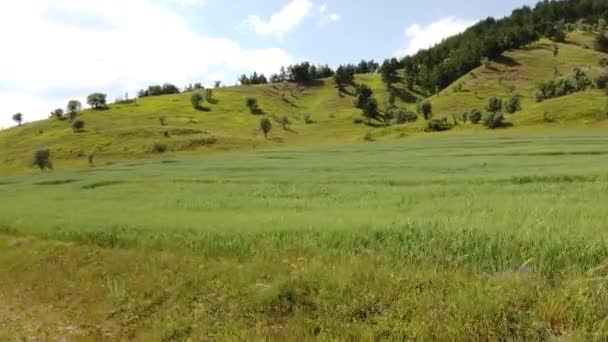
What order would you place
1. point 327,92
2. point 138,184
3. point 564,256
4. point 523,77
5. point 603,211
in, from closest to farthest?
point 564,256 → point 603,211 → point 138,184 → point 523,77 → point 327,92

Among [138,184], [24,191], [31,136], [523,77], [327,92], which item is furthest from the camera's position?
[327,92]

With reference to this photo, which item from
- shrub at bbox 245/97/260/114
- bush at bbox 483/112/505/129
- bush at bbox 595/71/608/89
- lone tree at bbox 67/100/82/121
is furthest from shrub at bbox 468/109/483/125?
lone tree at bbox 67/100/82/121

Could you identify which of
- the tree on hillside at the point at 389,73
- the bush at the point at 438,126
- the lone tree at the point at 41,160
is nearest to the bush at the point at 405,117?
the bush at the point at 438,126

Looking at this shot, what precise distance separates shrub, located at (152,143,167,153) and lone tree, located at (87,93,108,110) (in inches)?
2899

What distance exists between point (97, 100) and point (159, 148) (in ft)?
254

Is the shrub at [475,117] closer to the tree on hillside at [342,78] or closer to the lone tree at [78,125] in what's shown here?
the lone tree at [78,125]

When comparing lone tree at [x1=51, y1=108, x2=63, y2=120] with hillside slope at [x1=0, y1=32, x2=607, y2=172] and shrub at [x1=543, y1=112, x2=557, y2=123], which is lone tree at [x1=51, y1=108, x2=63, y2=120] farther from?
shrub at [x1=543, y1=112, x2=557, y2=123]

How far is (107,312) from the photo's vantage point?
11523 mm

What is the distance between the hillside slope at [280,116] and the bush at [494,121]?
2.16 m

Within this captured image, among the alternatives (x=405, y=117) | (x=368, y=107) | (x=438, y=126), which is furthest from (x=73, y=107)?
(x=438, y=126)

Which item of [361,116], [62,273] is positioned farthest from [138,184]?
[361,116]

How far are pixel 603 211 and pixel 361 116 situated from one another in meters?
117

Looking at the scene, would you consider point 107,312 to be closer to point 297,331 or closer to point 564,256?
A: point 297,331

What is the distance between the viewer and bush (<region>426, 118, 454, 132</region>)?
287 feet
